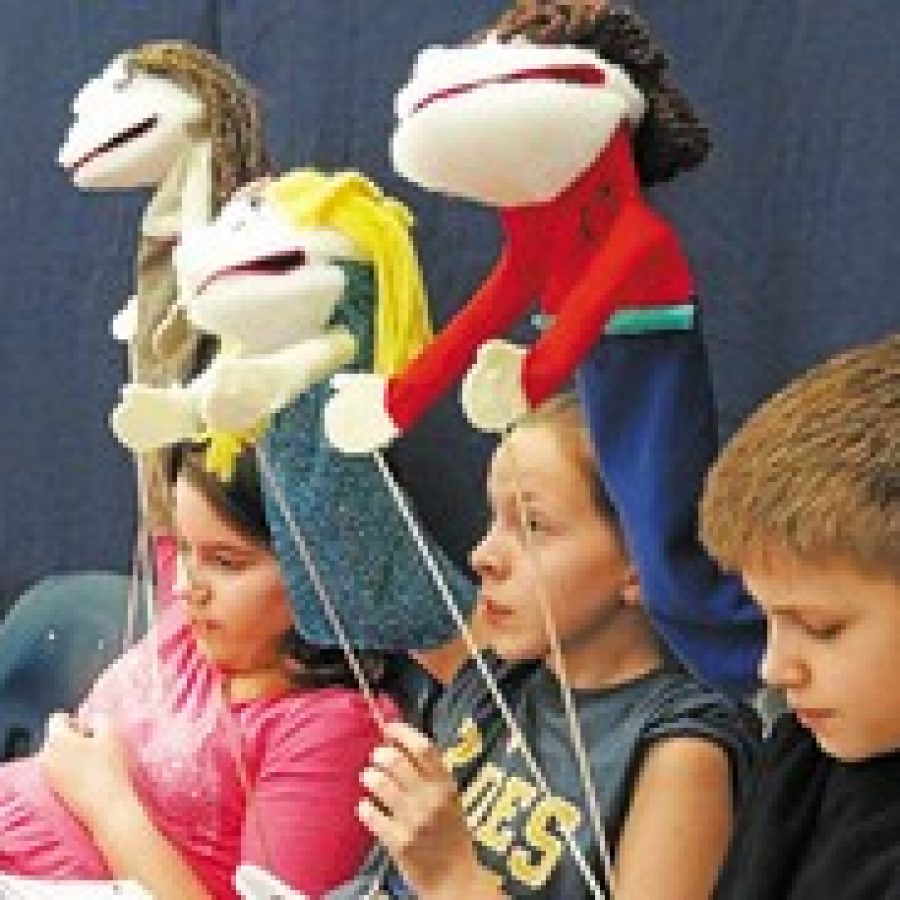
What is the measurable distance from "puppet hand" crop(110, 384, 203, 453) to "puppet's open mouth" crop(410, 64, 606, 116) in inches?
10.3

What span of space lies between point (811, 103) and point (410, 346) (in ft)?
0.86

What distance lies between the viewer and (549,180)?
0.97 metres

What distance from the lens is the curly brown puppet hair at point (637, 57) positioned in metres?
1.00

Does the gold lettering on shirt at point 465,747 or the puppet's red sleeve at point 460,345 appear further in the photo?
the gold lettering on shirt at point 465,747

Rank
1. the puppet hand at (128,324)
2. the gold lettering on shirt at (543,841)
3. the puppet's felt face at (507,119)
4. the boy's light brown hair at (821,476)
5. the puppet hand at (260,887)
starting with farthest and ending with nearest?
the puppet hand at (128,324) < the puppet hand at (260,887) < the gold lettering on shirt at (543,841) < the puppet's felt face at (507,119) < the boy's light brown hair at (821,476)

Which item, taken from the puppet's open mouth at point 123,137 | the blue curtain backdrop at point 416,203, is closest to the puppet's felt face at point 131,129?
the puppet's open mouth at point 123,137

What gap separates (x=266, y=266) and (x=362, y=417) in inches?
5.7

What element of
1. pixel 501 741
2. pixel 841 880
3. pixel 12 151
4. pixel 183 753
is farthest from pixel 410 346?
pixel 12 151

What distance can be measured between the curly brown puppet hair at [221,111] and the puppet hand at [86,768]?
0.36m

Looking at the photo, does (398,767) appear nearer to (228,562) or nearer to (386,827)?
(386,827)

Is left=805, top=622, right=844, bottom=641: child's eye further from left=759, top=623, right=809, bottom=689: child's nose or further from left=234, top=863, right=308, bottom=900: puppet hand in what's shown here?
left=234, top=863, right=308, bottom=900: puppet hand

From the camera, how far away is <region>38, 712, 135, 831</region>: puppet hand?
4.45 ft

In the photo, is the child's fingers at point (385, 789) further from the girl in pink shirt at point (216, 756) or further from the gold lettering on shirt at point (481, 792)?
the girl in pink shirt at point (216, 756)

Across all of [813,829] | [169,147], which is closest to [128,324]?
[169,147]
